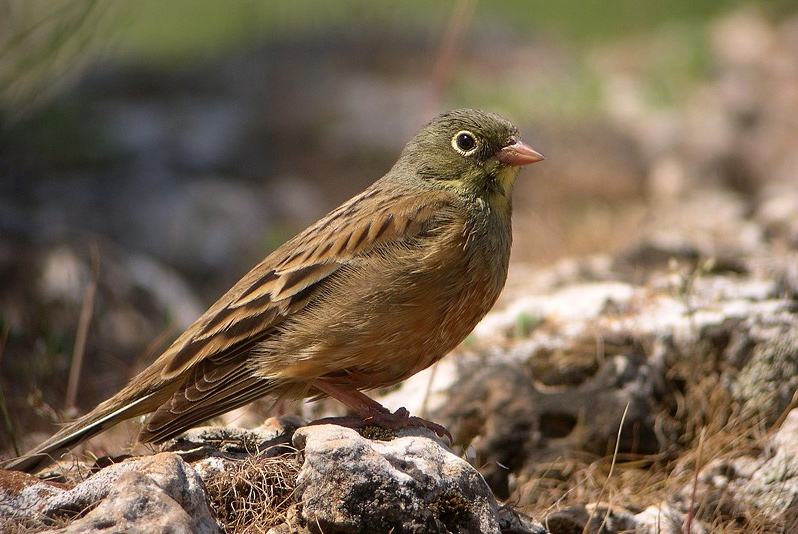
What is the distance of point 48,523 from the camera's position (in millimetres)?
3764

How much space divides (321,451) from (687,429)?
267 cm

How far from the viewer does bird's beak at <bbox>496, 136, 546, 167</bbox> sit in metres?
5.32

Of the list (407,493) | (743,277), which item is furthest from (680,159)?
(407,493)

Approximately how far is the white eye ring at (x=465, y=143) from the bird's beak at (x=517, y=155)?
143 mm

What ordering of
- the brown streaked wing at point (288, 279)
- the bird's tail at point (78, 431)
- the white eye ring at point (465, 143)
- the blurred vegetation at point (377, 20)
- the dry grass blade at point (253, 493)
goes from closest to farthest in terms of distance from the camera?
1. the dry grass blade at point (253, 493)
2. the bird's tail at point (78, 431)
3. the brown streaked wing at point (288, 279)
4. the white eye ring at point (465, 143)
5. the blurred vegetation at point (377, 20)

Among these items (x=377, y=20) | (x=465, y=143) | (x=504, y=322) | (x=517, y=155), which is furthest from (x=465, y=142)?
(x=377, y=20)

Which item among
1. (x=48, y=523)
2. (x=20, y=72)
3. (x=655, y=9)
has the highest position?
(x=655, y=9)

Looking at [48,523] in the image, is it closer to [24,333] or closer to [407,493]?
[407,493]

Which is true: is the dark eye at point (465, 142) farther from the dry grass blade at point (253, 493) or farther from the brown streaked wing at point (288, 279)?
the dry grass blade at point (253, 493)

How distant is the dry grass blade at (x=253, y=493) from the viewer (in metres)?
4.00

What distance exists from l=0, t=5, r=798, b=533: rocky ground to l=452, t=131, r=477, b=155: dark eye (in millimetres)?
1291

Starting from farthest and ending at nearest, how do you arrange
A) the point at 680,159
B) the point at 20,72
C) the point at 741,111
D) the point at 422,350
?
1. the point at 741,111
2. the point at 680,159
3. the point at 20,72
4. the point at 422,350

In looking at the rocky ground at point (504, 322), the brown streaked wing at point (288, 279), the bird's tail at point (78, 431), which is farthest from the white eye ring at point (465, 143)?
the bird's tail at point (78, 431)

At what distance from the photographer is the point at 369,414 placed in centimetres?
470
